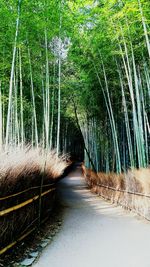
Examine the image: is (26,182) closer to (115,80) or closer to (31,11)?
(31,11)

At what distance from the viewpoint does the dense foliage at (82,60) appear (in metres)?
6.50

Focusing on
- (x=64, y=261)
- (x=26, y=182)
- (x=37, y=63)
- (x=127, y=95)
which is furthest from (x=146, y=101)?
(x=64, y=261)

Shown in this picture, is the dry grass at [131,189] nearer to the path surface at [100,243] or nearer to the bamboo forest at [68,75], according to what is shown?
the bamboo forest at [68,75]

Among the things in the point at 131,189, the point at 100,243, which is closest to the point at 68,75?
the point at 131,189

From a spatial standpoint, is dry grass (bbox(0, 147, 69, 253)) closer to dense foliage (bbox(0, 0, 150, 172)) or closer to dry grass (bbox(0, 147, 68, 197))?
dry grass (bbox(0, 147, 68, 197))

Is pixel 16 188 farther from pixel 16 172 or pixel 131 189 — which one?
pixel 131 189

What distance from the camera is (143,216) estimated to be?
5887mm

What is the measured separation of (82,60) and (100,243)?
6995 mm

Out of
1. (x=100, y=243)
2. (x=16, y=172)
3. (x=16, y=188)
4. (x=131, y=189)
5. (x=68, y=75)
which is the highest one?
(x=68, y=75)

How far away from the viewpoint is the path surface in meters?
3.39

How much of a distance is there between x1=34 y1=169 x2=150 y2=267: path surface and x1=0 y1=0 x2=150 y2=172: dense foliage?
1.71 m

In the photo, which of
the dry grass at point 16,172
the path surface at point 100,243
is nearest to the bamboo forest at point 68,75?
the dry grass at point 16,172

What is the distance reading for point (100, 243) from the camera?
4.18m

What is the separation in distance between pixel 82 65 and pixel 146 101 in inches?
98.0
